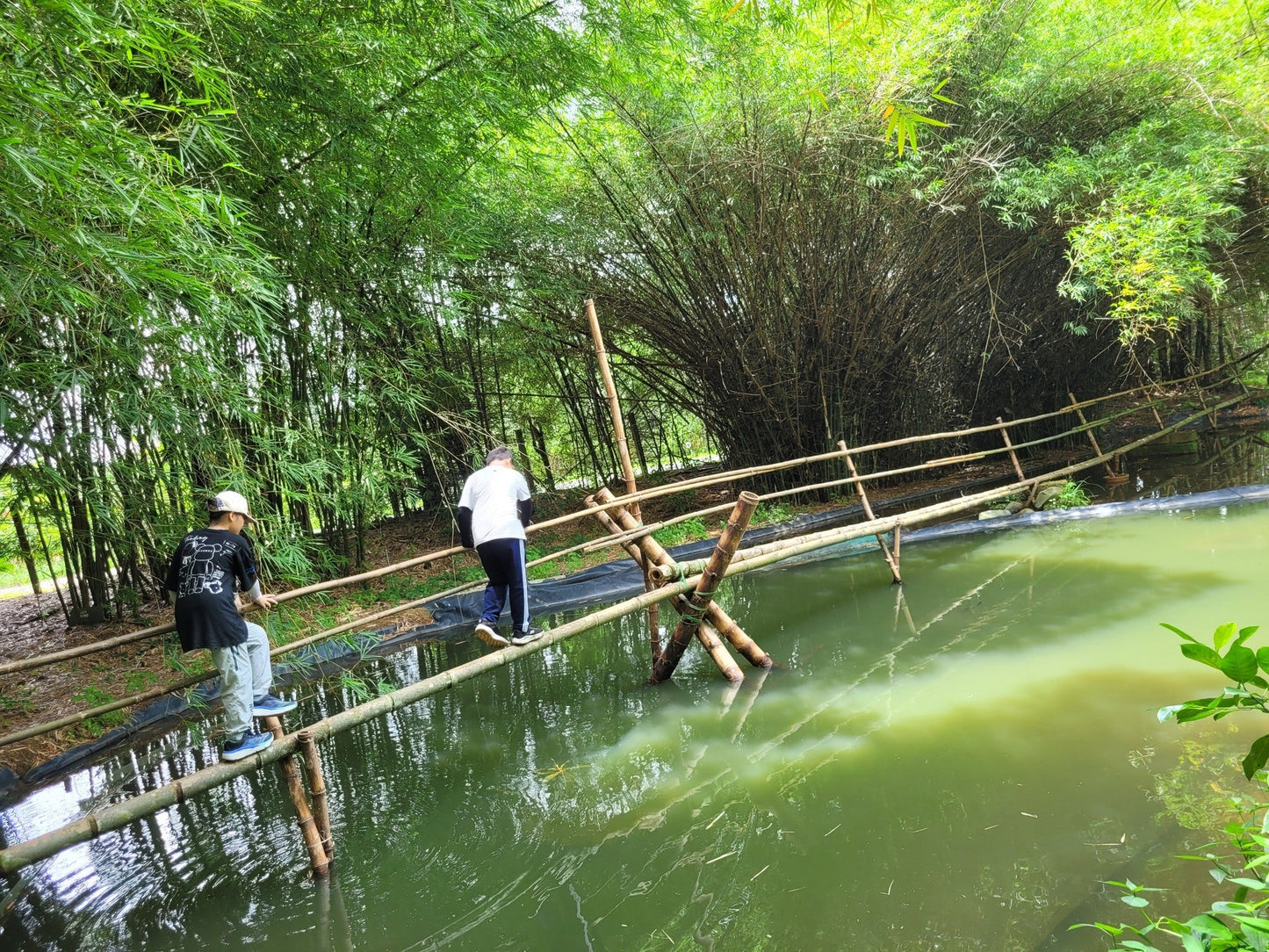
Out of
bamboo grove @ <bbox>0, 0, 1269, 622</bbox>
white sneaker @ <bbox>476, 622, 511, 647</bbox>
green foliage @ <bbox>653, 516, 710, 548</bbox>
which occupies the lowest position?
green foliage @ <bbox>653, 516, 710, 548</bbox>

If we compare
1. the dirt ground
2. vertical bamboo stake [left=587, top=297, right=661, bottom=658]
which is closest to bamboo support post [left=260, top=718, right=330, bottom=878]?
the dirt ground

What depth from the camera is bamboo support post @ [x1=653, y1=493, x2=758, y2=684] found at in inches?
120

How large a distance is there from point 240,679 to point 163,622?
292 centimetres

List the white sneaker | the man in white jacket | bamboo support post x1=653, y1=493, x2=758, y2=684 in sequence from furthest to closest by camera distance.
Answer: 1. bamboo support post x1=653, y1=493, x2=758, y2=684
2. the man in white jacket
3. the white sneaker

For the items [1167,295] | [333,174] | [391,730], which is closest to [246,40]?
[333,174]

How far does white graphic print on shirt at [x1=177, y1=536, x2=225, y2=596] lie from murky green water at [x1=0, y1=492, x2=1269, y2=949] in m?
0.94

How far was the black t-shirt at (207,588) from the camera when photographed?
2.09 m

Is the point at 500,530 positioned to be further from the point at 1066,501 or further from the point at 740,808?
the point at 1066,501

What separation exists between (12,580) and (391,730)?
8706mm

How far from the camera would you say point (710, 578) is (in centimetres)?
315

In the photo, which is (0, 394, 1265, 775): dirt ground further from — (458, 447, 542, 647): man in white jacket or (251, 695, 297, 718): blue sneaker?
(458, 447, 542, 647): man in white jacket

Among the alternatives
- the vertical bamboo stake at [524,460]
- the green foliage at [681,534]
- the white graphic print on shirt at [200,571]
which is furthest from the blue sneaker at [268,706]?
the vertical bamboo stake at [524,460]

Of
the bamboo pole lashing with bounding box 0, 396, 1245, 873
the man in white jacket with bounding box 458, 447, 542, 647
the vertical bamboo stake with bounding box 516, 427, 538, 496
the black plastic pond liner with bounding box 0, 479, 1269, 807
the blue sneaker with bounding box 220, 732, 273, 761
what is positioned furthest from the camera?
the vertical bamboo stake with bounding box 516, 427, 538, 496

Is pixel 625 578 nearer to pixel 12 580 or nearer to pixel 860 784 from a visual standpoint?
pixel 860 784
